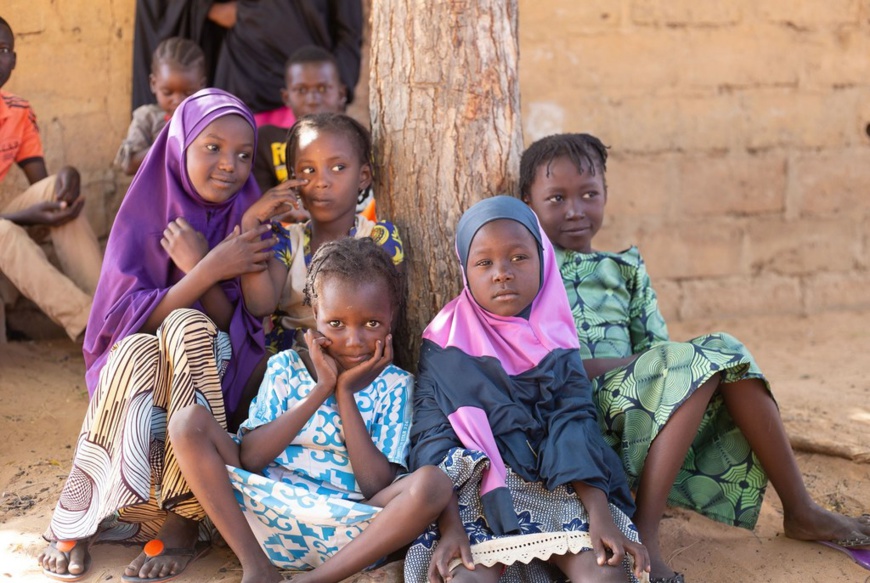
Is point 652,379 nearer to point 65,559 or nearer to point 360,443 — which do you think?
point 360,443

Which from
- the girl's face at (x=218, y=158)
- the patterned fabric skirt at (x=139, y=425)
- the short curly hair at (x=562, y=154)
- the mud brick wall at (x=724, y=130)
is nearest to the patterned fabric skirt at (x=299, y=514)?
the patterned fabric skirt at (x=139, y=425)

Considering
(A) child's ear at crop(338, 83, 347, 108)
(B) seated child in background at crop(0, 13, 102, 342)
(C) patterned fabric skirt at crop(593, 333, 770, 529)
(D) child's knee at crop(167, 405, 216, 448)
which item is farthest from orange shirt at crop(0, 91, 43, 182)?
(C) patterned fabric skirt at crop(593, 333, 770, 529)

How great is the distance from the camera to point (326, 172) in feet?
10.6

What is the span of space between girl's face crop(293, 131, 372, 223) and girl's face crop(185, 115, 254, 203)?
0.74 ft

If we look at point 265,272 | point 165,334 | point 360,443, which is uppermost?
point 265,272

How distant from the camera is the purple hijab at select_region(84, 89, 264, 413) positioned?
302 cm

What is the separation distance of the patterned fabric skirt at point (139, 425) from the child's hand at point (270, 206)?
400 mm

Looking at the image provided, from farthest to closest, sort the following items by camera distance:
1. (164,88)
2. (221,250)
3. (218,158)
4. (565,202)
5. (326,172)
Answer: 1. (164,88)
2. (565,202)
3. (326,172)
4. (218,158)
5. (221,250)

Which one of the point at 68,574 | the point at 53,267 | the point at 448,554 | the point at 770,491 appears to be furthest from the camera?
the point at 53,267

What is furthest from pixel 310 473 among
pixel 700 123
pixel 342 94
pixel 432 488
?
pixel 700 123

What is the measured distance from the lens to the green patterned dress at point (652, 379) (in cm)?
288

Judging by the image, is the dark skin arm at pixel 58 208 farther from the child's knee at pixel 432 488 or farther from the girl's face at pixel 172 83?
the child's knee at pixel 432 488

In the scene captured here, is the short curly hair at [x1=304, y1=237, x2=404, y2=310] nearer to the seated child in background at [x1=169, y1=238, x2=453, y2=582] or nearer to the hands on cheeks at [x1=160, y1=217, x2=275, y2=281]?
the seated child in background at [x1=169, y1=238, x2=453, y2=582]

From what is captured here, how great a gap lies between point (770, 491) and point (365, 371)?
1.76 meters
